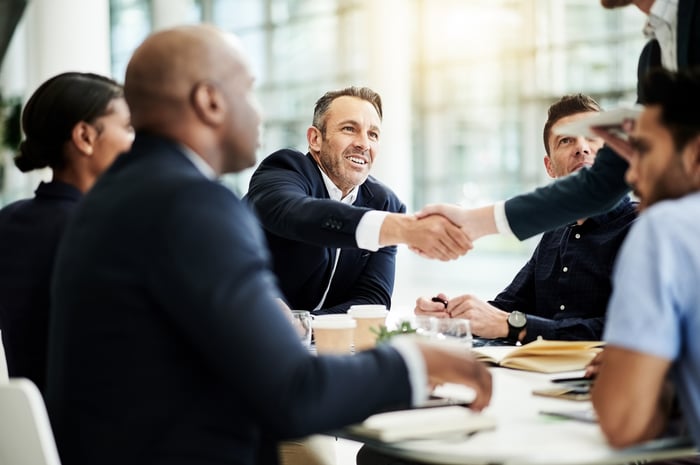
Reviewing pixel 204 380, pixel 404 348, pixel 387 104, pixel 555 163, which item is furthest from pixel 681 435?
pixel 387 104

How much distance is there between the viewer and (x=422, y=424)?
1546mm

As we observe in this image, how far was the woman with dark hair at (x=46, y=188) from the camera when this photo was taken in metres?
1.97

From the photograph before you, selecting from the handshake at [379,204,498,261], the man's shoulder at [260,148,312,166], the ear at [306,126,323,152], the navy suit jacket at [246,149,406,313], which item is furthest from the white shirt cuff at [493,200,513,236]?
the ear at [306,126,323,152]

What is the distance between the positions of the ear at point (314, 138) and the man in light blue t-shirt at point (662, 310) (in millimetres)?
2280

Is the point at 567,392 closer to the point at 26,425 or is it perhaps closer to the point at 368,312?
the point at 368,312

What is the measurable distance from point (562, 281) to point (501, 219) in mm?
567

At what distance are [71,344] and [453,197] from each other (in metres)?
10.3

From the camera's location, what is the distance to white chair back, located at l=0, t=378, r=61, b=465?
4.70ft

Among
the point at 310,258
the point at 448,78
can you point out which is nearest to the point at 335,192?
the point at 310,258

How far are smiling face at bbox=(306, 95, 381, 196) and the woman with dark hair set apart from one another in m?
1.43

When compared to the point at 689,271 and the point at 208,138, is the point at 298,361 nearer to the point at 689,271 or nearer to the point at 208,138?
the point at 208,138

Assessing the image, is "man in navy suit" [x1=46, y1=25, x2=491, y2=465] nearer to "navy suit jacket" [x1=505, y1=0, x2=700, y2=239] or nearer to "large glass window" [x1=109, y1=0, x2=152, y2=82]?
"navy suit jacket" [x1=505, y1=0, x2=700, y2=239]

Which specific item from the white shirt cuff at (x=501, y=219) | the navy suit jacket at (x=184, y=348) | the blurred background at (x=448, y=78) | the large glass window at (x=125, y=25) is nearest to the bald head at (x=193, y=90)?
the navy suit jacket at (x=184, y=348)

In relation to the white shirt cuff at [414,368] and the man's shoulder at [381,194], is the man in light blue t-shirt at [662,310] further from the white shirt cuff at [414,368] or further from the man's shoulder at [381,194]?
the man's shoulder at [381,194]
